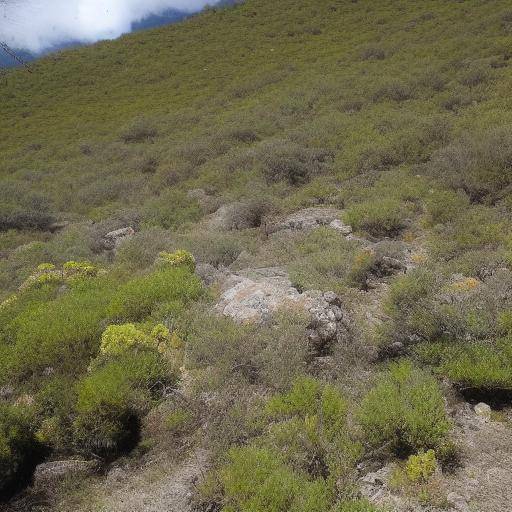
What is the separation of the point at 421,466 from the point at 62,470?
3.37 metres

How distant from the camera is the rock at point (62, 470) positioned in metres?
→ 4.20

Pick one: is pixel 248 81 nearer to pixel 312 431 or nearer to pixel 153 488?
pixel 312 431

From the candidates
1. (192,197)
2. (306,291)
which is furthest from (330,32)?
(306,291)

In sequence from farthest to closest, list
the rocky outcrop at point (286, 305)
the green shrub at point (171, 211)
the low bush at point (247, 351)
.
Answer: the green shrub at point (171, 211) → the rocky outcrop at point (286, 305) → the low bush at point (247, 351)

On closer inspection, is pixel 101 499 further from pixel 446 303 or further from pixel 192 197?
pixel 192 197

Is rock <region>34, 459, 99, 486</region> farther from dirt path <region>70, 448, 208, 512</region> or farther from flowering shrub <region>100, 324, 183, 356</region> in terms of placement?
flowering shrub <region>100, 324, 183, 356</region>

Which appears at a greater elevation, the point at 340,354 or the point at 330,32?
the point at 330,32

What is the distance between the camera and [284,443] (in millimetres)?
4125

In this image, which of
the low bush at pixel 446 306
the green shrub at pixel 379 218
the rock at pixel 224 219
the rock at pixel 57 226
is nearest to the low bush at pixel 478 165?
the green shrub at pixel 379 218

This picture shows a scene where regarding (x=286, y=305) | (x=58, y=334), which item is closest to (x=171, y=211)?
(x=58, y=334)

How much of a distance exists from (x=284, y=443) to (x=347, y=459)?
23.8 inches

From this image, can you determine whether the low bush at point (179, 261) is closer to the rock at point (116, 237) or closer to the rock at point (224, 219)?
the rock at point (224, 219)

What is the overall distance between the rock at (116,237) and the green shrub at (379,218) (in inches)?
212

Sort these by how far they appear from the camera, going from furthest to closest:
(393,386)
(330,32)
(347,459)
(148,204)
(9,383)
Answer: (330,32)
(148,204)
(9,383)
(393,386)
(347,459)
